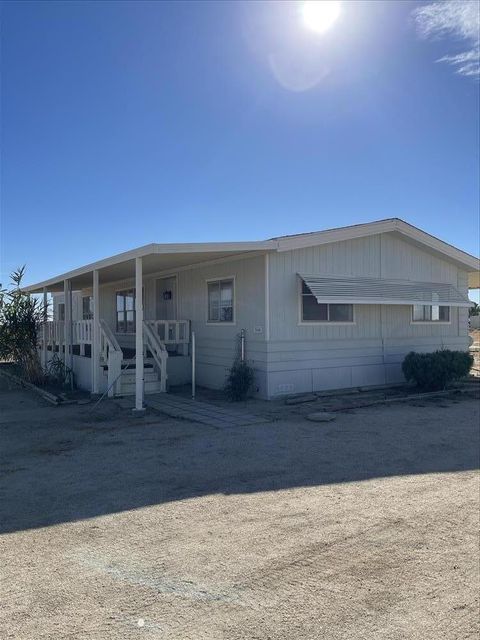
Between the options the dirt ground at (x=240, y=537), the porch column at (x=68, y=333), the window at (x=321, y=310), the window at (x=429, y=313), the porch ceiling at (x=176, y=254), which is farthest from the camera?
the porch column at (x=68, y=333)

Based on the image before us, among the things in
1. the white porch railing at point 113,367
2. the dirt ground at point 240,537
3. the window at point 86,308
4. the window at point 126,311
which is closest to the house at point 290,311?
the white porch railing at point 113,367

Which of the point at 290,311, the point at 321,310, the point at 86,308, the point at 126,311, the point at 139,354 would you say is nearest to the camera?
the point at 139,354

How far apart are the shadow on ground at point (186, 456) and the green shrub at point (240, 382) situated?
1.97 metres

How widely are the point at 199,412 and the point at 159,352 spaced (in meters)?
2.84

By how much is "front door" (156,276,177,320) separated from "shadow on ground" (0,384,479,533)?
5110mm

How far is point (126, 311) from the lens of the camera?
54.5 ft

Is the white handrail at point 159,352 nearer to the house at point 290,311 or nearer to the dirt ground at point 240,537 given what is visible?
the house at point 290,311

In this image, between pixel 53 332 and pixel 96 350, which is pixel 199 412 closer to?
pixel 96 350

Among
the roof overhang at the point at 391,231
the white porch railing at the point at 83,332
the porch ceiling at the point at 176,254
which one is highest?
the roof overhang at the point at 391,231

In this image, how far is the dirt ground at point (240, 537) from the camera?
2.88m

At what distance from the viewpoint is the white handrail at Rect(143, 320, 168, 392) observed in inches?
455

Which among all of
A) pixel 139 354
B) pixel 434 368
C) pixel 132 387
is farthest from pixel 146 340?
pixel 434 368

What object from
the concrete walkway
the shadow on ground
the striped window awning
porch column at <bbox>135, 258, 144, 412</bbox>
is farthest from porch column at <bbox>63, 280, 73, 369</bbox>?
the striped window awning

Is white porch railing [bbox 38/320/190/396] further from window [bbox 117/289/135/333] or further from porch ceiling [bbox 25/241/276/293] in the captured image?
window [bbox 117/289/135/333]
